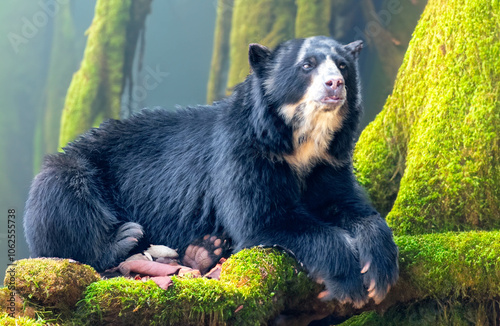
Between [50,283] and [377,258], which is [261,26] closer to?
[377,258]

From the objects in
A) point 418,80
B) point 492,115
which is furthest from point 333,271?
point 418,80

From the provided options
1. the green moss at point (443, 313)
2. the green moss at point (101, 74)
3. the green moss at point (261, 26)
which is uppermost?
the green moss at point (261, 26)

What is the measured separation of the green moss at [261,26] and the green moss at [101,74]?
91.7 inches

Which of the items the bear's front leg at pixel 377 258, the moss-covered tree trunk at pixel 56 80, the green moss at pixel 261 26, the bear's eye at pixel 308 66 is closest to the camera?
the bear's front leg at pixel 377 258

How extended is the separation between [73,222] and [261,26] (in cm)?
742

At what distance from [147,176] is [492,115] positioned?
2.91 m

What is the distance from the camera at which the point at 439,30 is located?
494cm

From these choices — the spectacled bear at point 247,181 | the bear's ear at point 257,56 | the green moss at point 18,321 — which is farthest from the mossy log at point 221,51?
the green moss at point 18,321

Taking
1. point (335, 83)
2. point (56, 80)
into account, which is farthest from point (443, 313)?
point (56, 80)

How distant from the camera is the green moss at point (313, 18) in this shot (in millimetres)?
10680

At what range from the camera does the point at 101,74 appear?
11.2 meters

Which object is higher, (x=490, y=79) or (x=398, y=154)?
(x=490, y=79)

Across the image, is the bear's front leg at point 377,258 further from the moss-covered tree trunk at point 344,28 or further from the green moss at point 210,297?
the moss-covered tree trunk at point 344,28

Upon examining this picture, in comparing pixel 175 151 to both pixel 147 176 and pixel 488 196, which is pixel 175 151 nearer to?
pixel 147 176
